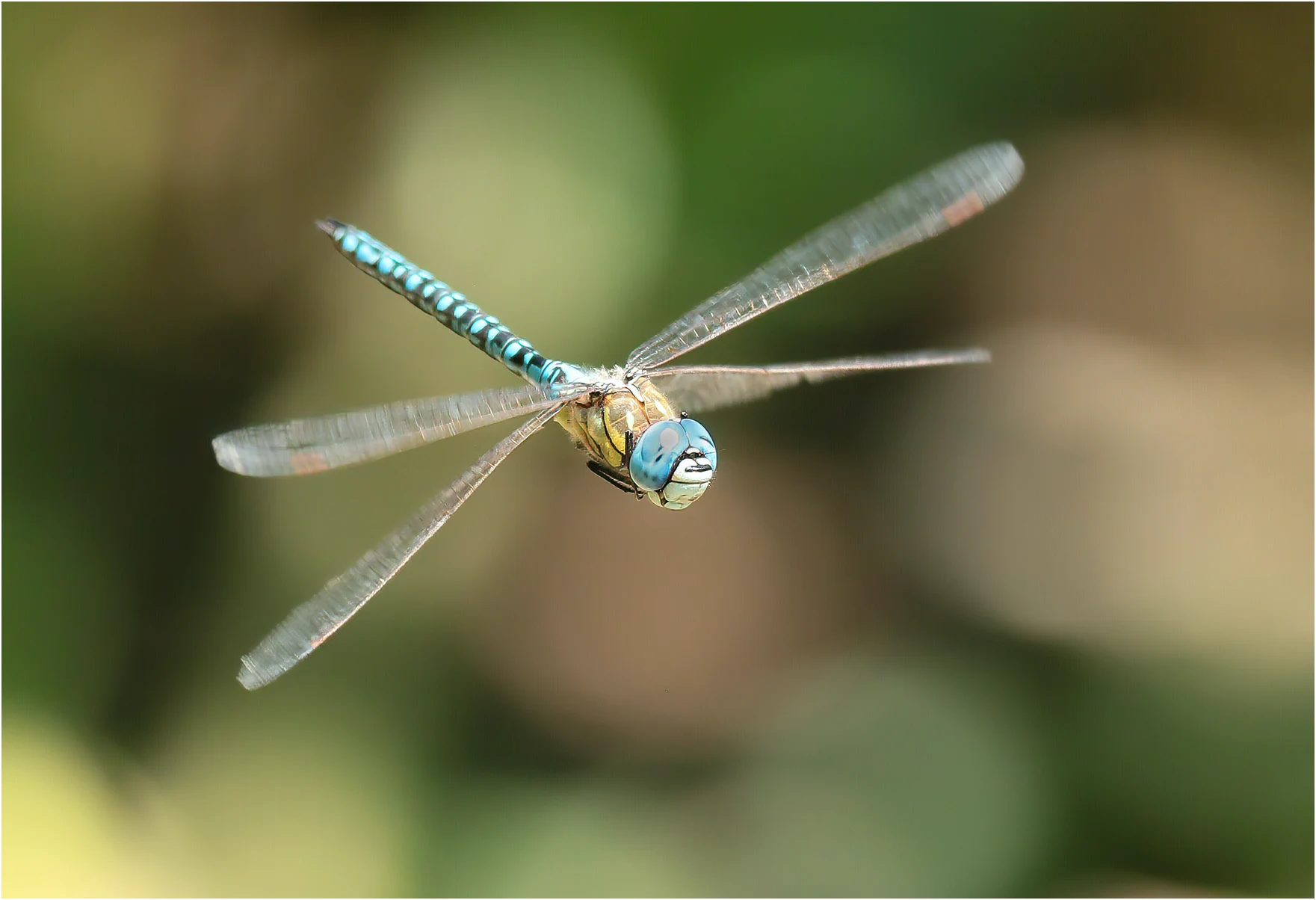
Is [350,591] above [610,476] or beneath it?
beneath

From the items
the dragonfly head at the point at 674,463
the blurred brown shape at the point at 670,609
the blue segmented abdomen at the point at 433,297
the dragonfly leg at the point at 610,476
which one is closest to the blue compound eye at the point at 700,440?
the dragonfly head at the point at 674,463

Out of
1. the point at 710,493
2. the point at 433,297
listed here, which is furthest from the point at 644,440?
the point at 710,493

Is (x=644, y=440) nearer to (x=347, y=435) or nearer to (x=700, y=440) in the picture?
(x=700, y=440)

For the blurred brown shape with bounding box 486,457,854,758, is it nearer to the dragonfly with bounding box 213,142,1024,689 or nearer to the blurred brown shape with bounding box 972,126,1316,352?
the blurred brown shape with bounding box 972,126,1316,352

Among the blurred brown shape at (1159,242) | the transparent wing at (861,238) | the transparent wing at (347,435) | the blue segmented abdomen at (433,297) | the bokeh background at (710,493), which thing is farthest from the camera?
the blurred brown shape at (1159,242)

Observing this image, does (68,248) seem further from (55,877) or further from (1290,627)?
(1290,627)

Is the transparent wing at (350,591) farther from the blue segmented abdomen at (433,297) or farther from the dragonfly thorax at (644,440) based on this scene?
the blue segmented abdomen at (433,297)
